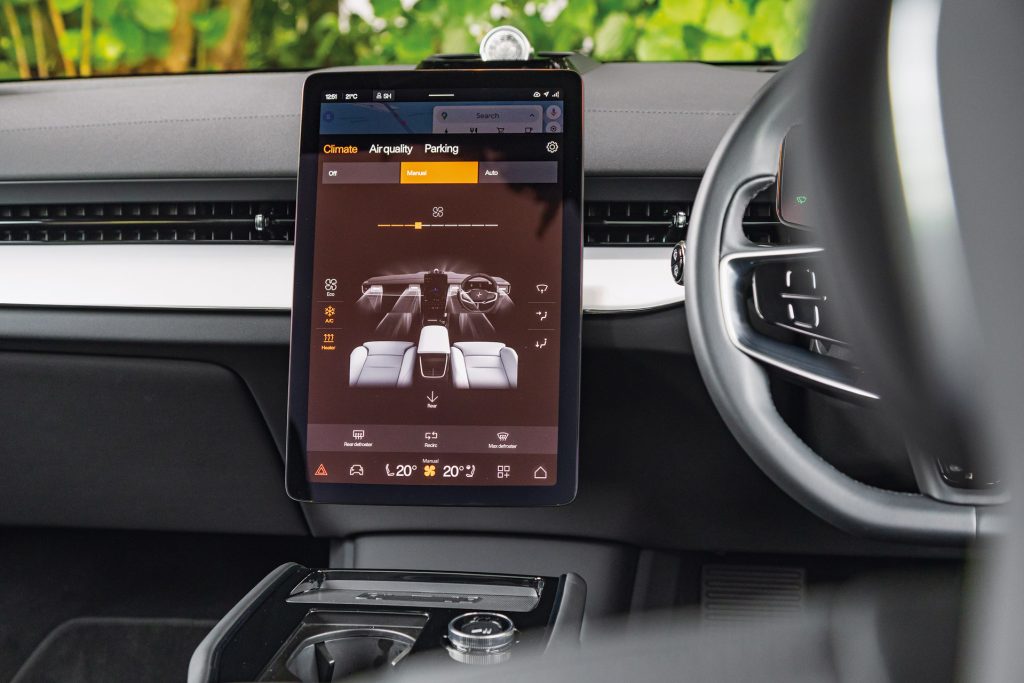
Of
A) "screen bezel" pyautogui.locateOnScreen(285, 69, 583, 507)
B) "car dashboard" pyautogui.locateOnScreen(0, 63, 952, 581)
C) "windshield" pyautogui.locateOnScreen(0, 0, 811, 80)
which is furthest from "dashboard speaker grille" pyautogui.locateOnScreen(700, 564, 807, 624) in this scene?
"windshield" pyautogui.locateOnScreen(0, 0, 811, 80)

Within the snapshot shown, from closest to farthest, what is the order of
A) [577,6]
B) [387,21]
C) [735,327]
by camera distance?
1. [735,327]
2. [577,6]
3. [387,21]

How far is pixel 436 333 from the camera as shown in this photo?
90 cm

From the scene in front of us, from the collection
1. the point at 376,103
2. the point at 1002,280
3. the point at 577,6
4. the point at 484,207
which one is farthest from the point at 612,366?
the point at 1002,280

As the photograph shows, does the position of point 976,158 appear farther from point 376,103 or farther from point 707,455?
point 707,455

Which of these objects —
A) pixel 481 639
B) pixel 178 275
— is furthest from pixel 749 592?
pixel 178 275

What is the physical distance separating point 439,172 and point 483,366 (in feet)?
0.57

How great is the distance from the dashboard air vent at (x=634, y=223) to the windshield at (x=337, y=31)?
0.38 metres

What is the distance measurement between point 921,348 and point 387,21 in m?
1.44

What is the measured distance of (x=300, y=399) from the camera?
917 mm

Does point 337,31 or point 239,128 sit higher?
point 337,31

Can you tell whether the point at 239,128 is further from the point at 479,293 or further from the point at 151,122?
the point at 479,293

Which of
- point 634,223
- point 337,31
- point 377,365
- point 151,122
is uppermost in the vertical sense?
point 337,31

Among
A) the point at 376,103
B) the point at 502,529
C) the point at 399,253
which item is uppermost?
the point at 376,103

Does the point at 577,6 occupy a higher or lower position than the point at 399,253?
higher
